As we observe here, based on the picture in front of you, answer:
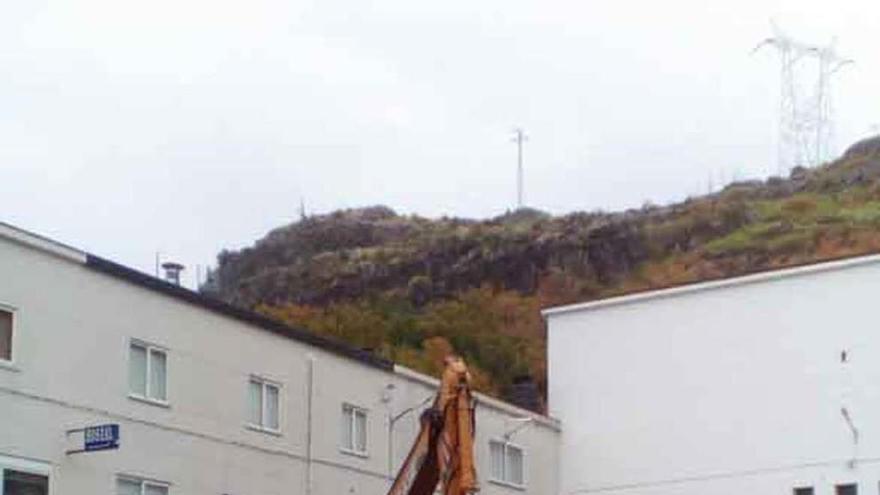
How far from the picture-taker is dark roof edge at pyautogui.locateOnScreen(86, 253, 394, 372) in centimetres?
3409

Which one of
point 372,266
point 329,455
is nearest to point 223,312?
point 329,455

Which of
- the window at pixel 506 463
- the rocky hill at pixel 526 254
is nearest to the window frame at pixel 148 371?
the window at pixel 506 463

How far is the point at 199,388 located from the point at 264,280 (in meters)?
74.8

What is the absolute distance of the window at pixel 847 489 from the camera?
44.0 metres

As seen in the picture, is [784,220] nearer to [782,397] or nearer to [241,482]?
[782,397]

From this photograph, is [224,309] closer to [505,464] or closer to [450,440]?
[450,440]

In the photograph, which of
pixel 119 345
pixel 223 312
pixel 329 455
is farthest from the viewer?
pixel 329 455

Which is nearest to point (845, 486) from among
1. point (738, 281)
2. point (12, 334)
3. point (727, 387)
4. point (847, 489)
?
point (847, 489)

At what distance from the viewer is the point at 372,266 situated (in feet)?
353

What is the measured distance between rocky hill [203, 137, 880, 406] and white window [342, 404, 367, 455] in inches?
1442

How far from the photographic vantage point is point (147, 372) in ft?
115

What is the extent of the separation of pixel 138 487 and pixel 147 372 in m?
2.10

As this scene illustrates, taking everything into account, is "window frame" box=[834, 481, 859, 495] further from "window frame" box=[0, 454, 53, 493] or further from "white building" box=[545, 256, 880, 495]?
"window frame" box=[0, 454, 53, 493]

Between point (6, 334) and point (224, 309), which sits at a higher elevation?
point (224, 309)
